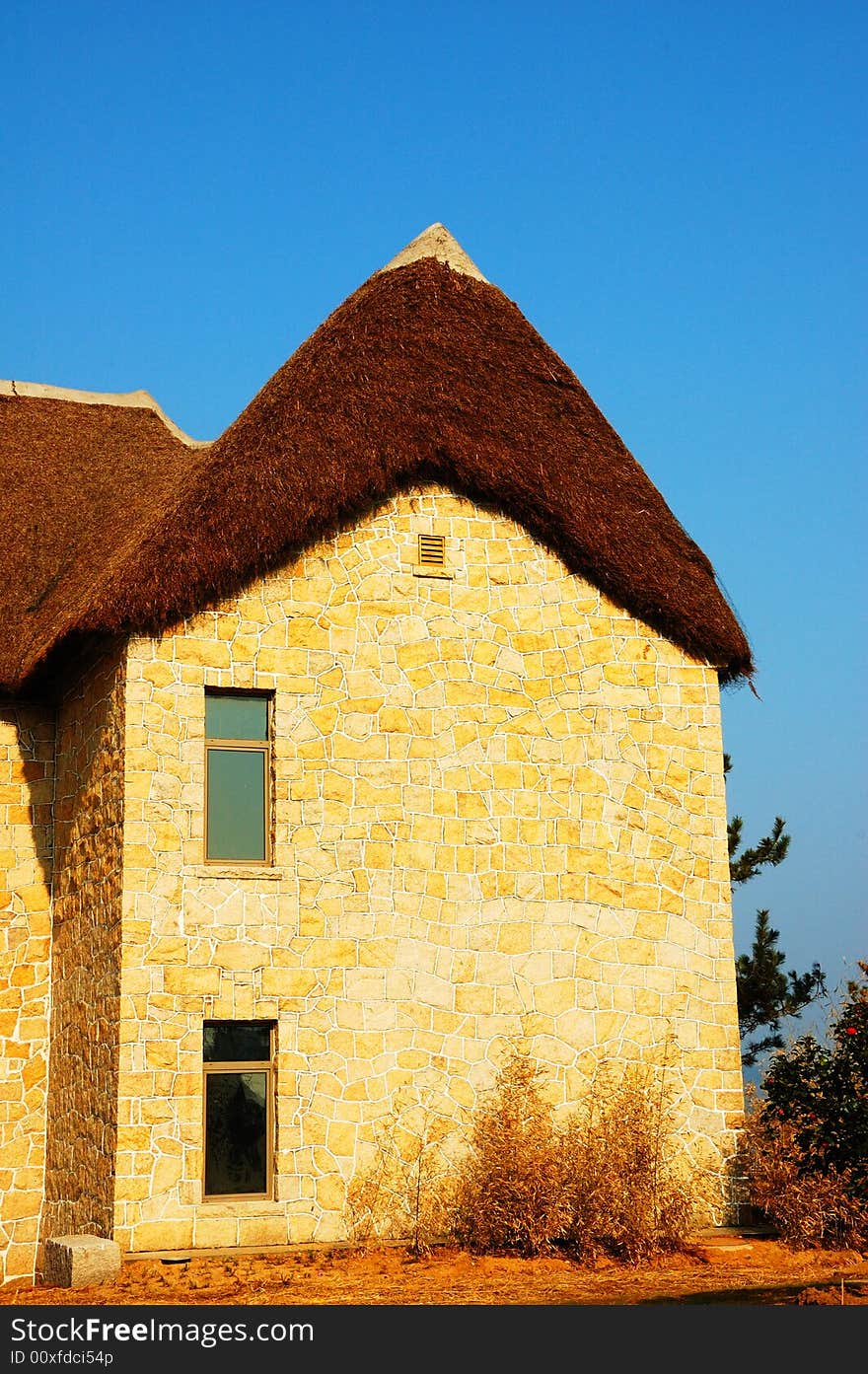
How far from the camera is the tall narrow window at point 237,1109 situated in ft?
46.3

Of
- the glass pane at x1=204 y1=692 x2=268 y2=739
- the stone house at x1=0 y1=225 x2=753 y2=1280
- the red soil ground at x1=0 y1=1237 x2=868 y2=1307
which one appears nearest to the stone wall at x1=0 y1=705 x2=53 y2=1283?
the stone house at x1=0 y1=225 x2=753 y2=1280

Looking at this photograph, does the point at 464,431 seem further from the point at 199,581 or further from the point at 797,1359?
the point at 797,1359

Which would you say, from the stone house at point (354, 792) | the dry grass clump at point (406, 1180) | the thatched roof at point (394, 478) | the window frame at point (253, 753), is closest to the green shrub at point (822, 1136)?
the stone house at point (354, 792)

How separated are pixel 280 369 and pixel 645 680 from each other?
204 inches

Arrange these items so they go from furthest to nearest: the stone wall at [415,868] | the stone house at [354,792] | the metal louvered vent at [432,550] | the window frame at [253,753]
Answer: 1. the metal louvered vent at [432,550]
2. the window frame at [253,753]
3. the stone house at [354,792]
4. the stone wall at [415,868]

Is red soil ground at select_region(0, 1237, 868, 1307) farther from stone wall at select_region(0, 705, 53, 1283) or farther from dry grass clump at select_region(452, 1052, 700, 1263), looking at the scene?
stone wall at select_region(0, 705, 53, 1283)

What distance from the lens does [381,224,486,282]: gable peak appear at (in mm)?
17609

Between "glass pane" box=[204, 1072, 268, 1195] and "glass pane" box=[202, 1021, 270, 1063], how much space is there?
0.58 ft

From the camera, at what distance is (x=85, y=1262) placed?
13047mm

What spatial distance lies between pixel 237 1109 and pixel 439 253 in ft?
31.9

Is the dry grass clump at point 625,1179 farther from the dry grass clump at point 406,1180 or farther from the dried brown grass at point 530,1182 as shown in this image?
the dry grass clump at point 406,1180

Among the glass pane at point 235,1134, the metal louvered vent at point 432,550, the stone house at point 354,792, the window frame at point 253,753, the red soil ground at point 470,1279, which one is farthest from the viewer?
the metal louvered vent at point 432,550

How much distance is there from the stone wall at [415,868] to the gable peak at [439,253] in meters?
3.09

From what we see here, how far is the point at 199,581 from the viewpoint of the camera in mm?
14859
